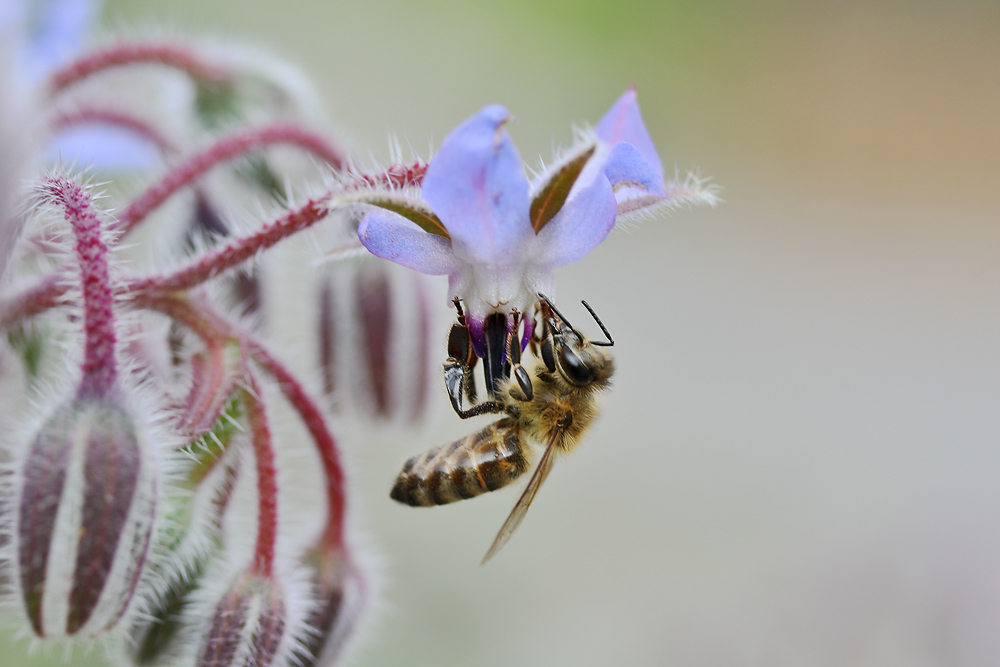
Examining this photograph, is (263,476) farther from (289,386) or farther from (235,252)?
(235,252)

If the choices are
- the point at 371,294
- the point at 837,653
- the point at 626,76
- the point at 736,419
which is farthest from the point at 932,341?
the point at 371,294

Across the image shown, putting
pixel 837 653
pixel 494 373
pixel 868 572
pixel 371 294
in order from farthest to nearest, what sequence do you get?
1. pixel 868 572
2. pixel 837 653
3. pixel 371 294
4. pixel 494 373

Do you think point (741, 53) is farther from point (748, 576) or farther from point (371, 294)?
point (371, 294)

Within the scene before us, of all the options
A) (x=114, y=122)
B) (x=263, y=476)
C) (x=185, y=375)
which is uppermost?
(x=114, y=122)

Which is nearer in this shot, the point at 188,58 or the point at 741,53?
the point at 188,58

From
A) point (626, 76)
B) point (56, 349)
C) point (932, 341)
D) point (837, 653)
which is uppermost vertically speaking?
point (626, 76)

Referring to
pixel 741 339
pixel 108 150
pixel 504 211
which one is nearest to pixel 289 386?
pixel 504 211
